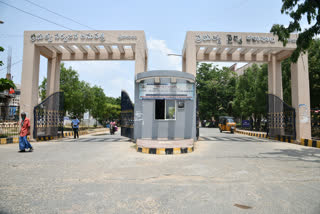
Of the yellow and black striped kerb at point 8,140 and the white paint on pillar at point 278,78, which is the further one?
the white paint on pillar at point 278,78

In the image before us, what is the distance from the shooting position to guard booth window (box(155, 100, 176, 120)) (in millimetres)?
11477

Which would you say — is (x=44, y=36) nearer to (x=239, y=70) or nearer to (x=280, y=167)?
(x=280, y=167)

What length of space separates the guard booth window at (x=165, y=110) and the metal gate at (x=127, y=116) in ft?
7.04

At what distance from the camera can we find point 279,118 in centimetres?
1553

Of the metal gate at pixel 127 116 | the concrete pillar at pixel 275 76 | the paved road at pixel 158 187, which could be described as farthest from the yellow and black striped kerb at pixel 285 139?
the metal gate at pixel 127 116

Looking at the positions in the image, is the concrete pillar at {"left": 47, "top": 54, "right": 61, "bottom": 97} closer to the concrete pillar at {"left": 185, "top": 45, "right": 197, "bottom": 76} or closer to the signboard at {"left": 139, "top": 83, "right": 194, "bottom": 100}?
the signboard at {"left": 139, "top": 83, "right": 194, "bottom": 100}

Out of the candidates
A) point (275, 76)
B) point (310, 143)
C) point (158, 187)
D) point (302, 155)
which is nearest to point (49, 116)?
point (158, 187)

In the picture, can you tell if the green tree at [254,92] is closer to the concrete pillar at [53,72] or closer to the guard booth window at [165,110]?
the guard booth window at [165,110]

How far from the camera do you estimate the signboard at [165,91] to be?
11.3m

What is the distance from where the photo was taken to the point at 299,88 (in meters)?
14.0

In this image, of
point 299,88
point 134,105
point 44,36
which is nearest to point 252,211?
point 134,105

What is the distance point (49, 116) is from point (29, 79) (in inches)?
110

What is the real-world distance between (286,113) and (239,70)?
40.1m

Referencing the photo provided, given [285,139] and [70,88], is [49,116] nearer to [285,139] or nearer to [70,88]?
[70,88]
